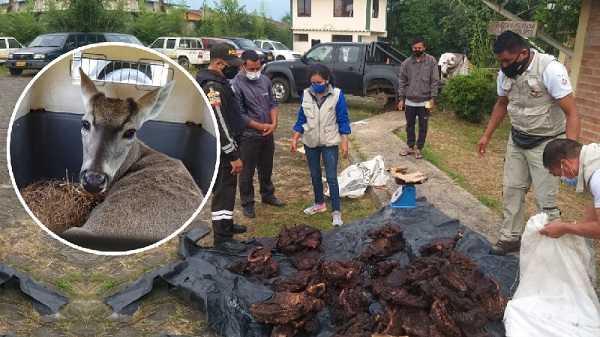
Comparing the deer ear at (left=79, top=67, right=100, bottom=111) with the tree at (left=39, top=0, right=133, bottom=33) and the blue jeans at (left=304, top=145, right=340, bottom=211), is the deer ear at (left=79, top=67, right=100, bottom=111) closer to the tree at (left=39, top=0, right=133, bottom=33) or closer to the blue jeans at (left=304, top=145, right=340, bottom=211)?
the blue jeans at (left=304, top=145, right=340, bottom=211)

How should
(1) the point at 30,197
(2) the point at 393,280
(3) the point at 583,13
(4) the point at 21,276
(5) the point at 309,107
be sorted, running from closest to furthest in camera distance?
1. (1) the point at 30,197
2. (2) the point at 393,280
3. (4) the point at 21,276
4. (5) the point at 309,107
5. (3) the point at 583,13

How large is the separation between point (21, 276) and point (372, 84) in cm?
1097

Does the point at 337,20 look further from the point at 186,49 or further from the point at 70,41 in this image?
the point at 70,41

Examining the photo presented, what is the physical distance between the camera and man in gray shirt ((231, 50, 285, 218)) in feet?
18.1

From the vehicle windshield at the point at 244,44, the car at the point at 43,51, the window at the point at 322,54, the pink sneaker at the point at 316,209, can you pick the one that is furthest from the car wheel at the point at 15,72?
the pink sneaker at the point at 316,209

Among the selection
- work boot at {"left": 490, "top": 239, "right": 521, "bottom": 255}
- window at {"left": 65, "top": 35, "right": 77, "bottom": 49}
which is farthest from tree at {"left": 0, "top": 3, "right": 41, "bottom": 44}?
work boot at {"left": 490, "top": 239, "right": 521, "bottom": 255}

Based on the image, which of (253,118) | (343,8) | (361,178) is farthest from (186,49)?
(253,118)

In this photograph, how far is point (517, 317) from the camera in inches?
128

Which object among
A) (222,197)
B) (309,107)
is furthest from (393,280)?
(309,107)

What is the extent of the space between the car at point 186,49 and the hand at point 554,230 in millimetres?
22062

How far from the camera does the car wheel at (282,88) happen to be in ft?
47.7

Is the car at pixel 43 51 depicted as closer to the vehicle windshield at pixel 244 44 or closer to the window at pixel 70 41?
the window at pixel 70 41

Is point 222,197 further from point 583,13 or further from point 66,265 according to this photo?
point 583,13

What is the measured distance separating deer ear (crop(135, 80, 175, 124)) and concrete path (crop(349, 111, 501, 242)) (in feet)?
13.4
